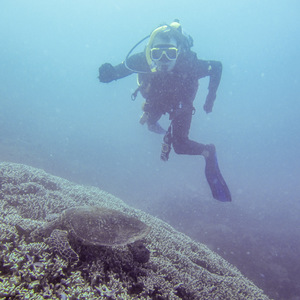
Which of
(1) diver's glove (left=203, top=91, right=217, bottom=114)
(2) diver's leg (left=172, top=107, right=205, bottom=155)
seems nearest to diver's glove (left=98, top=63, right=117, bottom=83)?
(2) diver's leg (left=172, top=107, right=205, bottom=155)

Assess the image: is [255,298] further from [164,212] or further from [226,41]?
[226,41]

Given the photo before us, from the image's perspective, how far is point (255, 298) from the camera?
11.2 feet

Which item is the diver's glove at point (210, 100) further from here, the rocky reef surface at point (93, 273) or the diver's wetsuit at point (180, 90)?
the rocky reef surface at point (93, 273)

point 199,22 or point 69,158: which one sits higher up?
point 199,22

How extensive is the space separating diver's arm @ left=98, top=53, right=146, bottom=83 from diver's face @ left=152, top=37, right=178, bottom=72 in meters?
0.80

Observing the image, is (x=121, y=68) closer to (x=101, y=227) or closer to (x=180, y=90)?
(x=180, y=90)

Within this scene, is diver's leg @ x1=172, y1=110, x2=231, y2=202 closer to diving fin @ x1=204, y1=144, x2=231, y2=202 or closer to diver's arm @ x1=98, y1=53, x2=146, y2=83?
diving fin @ x1=204, y1=144, x2=231, y2=202

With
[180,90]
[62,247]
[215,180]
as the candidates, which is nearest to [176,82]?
[180,90]

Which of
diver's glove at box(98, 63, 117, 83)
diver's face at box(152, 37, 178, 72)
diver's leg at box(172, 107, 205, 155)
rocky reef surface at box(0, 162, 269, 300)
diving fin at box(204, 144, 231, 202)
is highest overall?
diver's face at box(152, 37, 178, 72)

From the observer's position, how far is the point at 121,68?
5844mm

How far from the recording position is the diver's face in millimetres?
5234

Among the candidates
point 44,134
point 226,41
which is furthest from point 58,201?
point 226,41

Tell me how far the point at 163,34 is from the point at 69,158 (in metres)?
18.1

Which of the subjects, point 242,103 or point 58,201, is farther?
point 242,103
